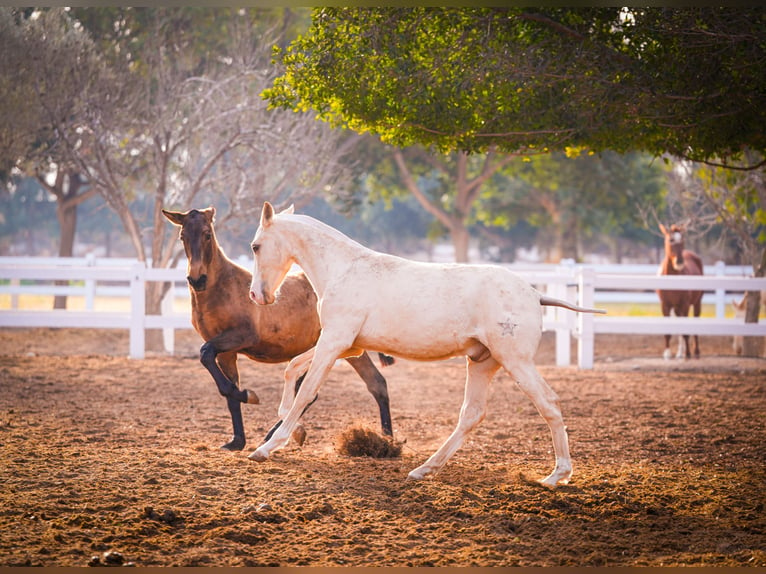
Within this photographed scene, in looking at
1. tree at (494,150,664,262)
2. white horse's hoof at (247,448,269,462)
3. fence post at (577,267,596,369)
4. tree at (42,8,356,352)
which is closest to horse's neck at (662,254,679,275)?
fence post at (577,267,596,369)

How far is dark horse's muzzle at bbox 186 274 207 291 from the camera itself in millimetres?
6605

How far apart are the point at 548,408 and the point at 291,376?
87.6 inches

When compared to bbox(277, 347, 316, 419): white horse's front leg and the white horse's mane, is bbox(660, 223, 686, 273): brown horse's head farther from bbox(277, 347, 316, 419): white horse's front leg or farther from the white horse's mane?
the white horse's mane

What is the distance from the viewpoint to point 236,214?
47.9ft

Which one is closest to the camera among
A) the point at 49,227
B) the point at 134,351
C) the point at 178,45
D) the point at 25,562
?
the point at 25,562

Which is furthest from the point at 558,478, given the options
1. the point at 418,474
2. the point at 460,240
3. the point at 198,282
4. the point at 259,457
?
the point at 460,240

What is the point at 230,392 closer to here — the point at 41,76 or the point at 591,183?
the point at 41,76

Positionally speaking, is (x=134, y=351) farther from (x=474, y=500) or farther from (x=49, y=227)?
(x=49, y=227)

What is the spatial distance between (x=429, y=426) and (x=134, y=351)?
6.72m

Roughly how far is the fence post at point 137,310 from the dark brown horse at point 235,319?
634cm

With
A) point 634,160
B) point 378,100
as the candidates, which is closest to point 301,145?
point 378,100

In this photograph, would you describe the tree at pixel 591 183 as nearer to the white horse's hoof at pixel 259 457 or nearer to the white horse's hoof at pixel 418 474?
the white horse's hoof at pixel 418 474

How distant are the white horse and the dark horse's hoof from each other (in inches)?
30.7

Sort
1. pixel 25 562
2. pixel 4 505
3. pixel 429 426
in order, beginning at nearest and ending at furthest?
pixel 25 562
pixel 4 505
pixel 429 426
